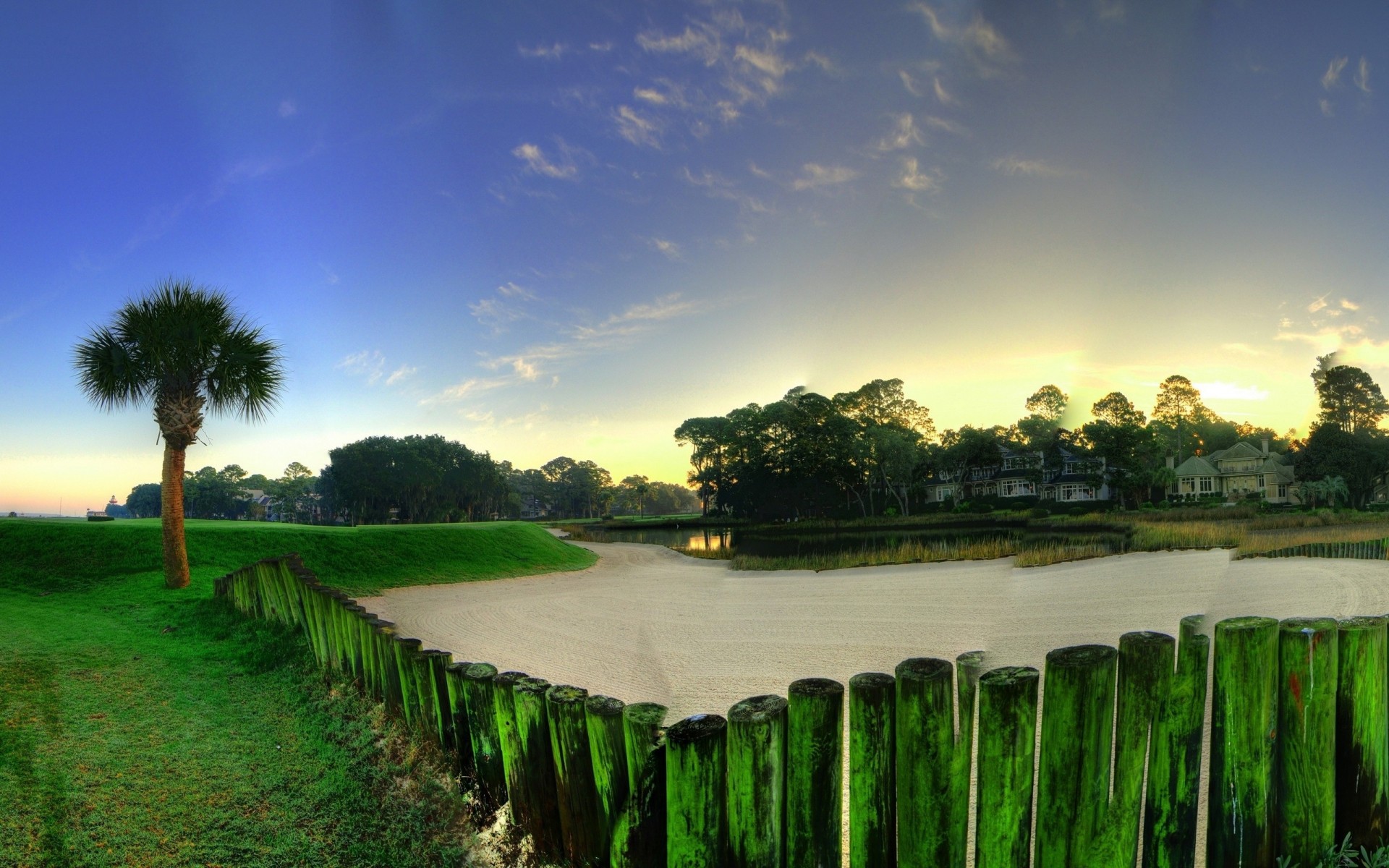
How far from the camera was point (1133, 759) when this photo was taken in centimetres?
230

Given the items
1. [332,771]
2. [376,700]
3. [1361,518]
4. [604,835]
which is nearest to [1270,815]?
[604,835]

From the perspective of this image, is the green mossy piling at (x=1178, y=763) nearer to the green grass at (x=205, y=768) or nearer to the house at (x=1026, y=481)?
the green grass at (x=205, y=768)

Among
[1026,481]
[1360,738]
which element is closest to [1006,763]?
[1360,738]

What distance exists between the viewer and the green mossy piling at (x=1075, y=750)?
7.40ft

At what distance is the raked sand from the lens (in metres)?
9.07

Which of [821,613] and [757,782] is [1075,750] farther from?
[821,613]

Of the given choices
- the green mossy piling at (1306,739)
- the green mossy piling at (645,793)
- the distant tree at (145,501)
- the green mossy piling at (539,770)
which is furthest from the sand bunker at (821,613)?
the distant tree at (145,501)

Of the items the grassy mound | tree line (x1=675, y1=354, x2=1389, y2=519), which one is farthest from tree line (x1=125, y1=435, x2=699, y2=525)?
the grassy mound

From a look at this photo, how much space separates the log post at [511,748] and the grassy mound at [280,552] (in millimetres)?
15732

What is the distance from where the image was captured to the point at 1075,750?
2.28 m

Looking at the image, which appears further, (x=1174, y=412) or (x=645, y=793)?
(x=1174, y=412)

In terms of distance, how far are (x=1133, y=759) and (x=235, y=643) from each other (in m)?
10.7

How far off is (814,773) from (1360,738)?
1978 mm

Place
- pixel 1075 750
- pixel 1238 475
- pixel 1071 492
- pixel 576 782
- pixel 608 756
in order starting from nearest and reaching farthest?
pixel 1075 750 → pixel 608 756 → pixel 576 782 → pixel 1238 475 → pixel 1071 492
